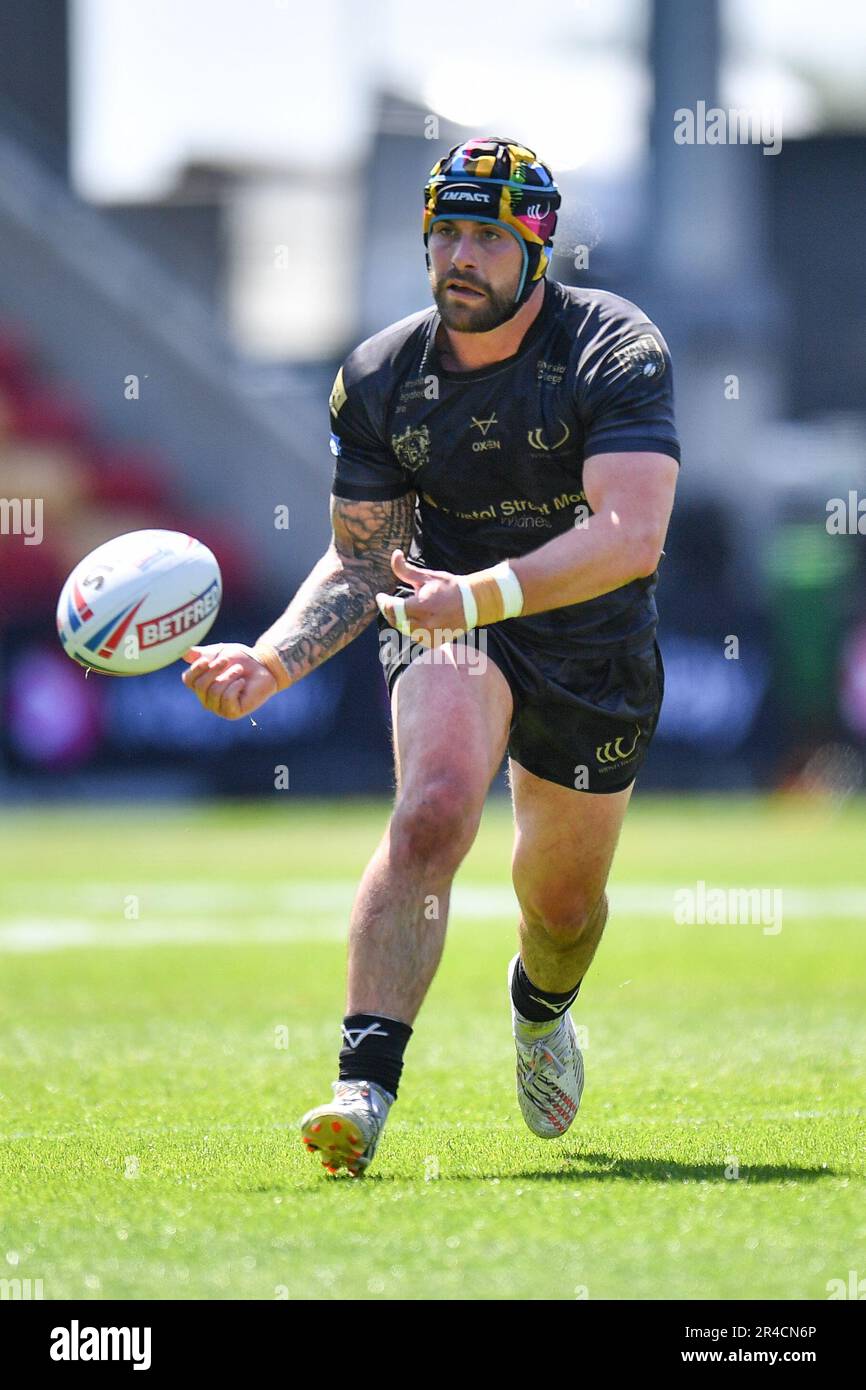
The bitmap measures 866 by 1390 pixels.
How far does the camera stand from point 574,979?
6.11 meters

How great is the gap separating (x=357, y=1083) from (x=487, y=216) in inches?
86.5

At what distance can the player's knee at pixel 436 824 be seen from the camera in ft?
Answer: 17.1

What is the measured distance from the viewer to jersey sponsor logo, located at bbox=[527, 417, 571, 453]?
5.60 m

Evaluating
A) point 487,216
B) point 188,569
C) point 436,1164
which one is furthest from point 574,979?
point 487,216

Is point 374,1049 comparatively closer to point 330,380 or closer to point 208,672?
point 208,672

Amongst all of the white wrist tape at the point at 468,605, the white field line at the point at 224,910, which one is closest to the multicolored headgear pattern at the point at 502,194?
the white wrist tape at the point at 468,605

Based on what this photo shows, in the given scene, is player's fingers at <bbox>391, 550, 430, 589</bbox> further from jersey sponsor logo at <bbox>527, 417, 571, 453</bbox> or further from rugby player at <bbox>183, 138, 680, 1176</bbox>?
jersey sponsor logo at <bbox>527, 417, 571, 453</bbox>

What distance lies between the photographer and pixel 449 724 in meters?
5.39

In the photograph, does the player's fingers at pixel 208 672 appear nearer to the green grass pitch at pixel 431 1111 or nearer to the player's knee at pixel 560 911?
the player's knee at pixel 560 911

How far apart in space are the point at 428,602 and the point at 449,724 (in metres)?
0.53

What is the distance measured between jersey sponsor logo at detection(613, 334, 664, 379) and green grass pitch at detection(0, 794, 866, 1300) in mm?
1976

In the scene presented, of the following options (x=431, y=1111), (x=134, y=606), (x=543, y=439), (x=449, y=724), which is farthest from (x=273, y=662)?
(x=431, y=1111)
